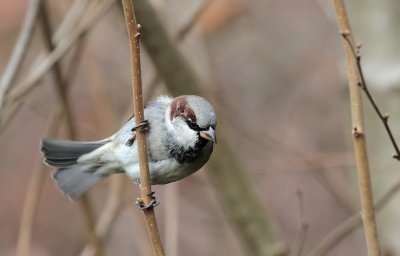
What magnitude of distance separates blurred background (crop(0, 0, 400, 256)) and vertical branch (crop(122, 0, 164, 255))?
1010 millimetres

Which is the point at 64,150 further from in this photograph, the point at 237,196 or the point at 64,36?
the point at 237,196

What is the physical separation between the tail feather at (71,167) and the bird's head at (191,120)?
1.78 feet

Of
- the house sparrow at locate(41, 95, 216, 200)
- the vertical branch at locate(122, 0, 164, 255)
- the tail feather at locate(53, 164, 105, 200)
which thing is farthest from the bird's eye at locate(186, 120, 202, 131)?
the tail feather at locate(53, 164, 105, 200)

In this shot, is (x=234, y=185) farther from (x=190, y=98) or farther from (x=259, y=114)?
(x=259, y=114)

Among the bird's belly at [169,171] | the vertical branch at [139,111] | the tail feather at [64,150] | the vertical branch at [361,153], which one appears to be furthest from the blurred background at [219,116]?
the vertical branch at [139,111]

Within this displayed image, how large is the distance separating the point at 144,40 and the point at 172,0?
3629mm

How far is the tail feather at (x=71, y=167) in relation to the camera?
118 inches

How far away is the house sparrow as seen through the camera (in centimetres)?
241

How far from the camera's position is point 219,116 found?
366 cm

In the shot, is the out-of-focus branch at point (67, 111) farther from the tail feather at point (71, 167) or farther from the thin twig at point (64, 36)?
the tail feather at point (71, 167)

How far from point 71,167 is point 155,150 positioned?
63 centimetres

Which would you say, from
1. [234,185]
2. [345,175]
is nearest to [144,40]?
[234,185]

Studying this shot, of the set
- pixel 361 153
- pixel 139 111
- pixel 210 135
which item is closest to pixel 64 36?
pixel 210 135

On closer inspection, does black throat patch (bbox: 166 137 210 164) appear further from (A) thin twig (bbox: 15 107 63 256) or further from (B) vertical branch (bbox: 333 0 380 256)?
(A) thin twig (bbox: 15 107 63 256)
